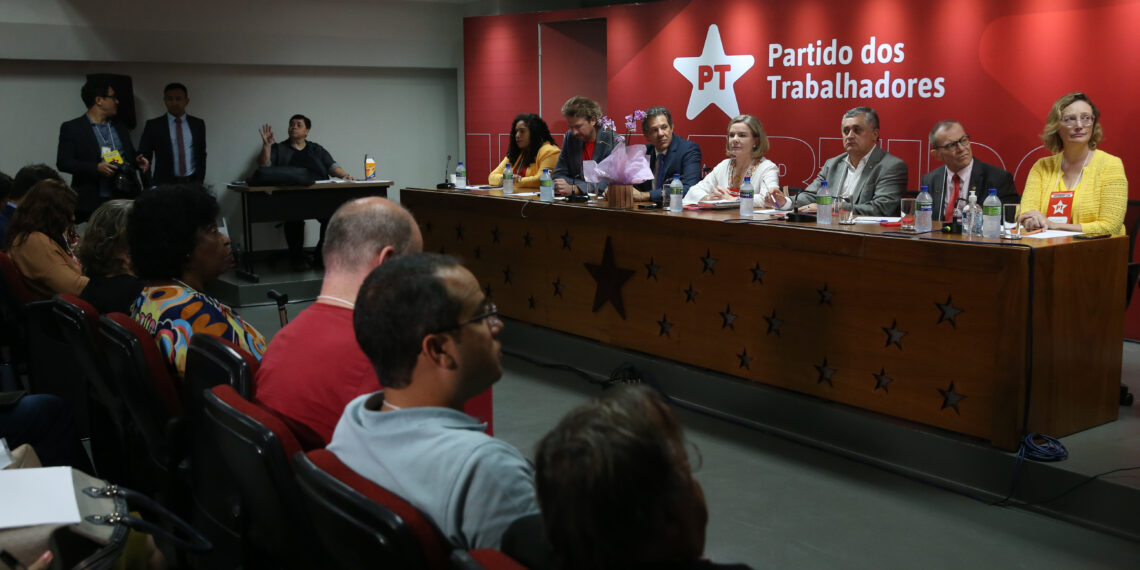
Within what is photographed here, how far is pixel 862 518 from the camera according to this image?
11.1 ft

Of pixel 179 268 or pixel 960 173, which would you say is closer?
pixel 179 268

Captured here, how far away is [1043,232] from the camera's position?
3912mm

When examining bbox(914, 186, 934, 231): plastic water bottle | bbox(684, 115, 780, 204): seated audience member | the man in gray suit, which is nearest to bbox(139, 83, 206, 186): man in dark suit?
bbox(684, 115, 780, 204): seated audience member

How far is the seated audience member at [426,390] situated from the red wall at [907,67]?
16.7 feet

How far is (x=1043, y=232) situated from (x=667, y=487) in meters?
3.36

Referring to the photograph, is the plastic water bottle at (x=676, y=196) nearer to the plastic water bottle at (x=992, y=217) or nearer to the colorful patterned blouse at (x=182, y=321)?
the plastic water bottle at (x=992, y=217)

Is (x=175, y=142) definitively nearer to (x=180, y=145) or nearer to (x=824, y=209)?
(x=180, y=145)

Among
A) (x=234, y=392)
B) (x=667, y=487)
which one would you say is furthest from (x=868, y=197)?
(x=667, y=487)

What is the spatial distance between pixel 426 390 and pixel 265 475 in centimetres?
33

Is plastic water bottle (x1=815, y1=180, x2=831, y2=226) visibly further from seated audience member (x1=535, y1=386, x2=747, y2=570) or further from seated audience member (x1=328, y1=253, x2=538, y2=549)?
seated audience member (x1=535, y1=386, x2=747, y2=570)

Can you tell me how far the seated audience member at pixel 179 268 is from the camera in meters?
2.66

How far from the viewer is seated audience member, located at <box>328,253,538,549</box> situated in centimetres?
141

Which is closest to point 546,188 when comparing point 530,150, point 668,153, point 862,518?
point 668,153

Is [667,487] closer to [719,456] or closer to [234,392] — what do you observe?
[234,392]
